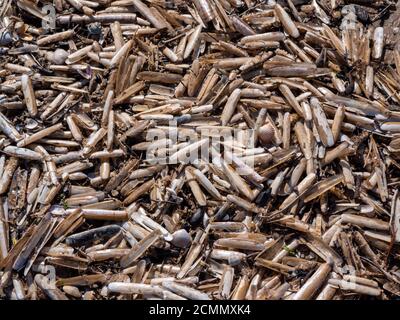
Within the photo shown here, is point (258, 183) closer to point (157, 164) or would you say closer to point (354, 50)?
point (157, 164)

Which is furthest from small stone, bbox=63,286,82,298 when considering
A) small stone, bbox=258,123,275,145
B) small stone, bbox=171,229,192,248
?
small stone, bbox=258,123,275,145

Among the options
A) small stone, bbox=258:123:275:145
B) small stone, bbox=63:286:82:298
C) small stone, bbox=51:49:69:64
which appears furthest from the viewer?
small stone, bbox=51:49:69:64

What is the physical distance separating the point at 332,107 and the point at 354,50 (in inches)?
18.0

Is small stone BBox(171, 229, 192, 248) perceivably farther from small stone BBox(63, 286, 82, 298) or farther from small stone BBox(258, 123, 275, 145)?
small stone BBox(258, 123, 275, 145)

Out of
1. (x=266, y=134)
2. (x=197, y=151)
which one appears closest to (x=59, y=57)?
(x=197, y=151)

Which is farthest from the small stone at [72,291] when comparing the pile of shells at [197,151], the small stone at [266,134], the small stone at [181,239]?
the small stone at [266,134]

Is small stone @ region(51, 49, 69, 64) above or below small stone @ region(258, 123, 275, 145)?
above

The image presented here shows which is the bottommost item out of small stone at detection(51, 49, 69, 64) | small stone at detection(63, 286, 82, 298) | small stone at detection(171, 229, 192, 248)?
small stone at detection(63, 286, 82, 298)

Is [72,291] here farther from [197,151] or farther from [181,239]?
[197,151]

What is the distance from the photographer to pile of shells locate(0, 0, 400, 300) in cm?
319

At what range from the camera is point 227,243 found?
10.5 feet

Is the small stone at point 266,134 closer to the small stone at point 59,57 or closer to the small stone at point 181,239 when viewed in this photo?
the small stone at point 181,239

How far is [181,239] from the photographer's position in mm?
3197
